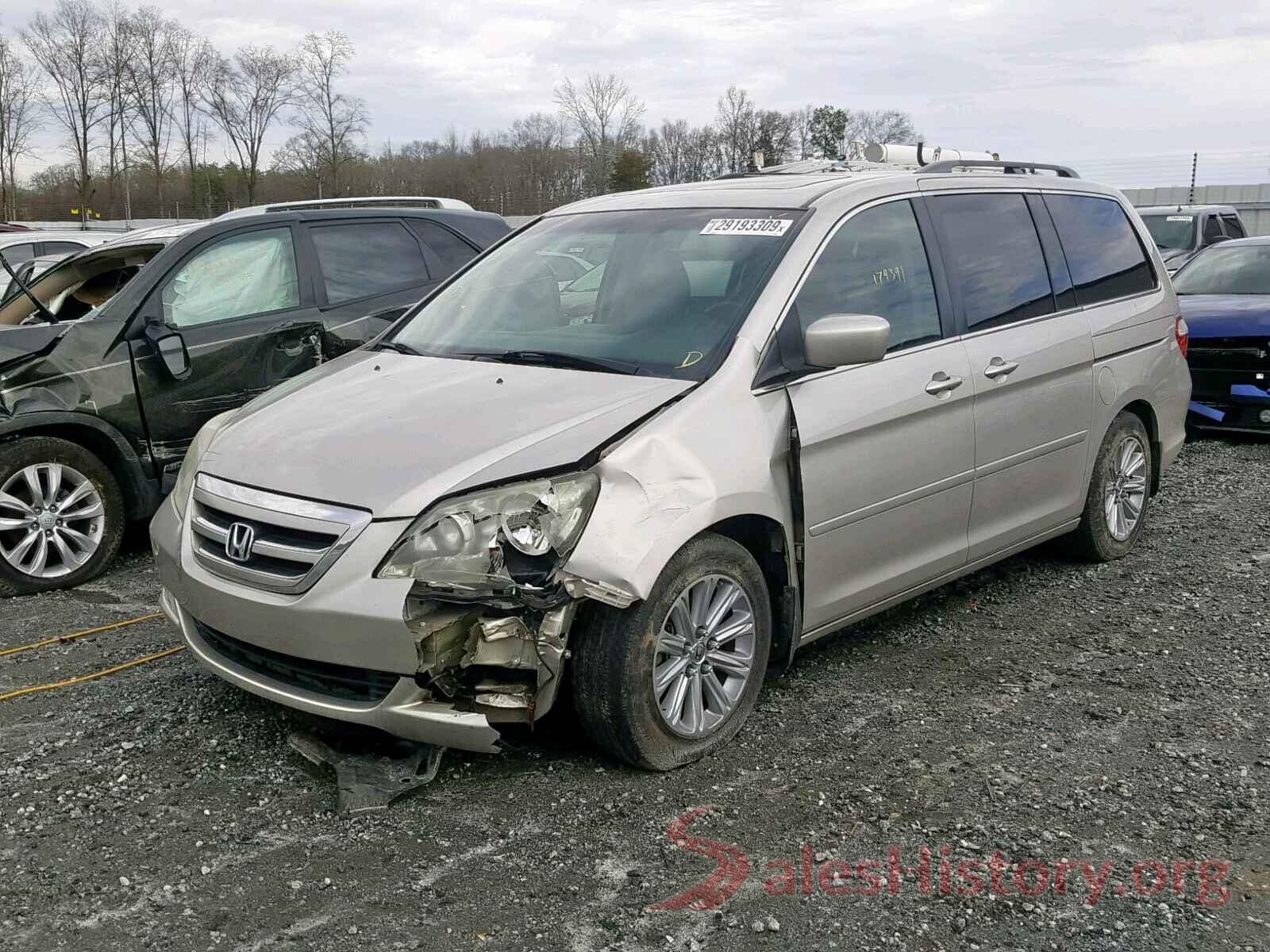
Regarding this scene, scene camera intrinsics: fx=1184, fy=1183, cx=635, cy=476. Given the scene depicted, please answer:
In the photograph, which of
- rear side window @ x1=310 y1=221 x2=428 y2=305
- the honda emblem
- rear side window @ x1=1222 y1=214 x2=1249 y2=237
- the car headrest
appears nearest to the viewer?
the honda emblem

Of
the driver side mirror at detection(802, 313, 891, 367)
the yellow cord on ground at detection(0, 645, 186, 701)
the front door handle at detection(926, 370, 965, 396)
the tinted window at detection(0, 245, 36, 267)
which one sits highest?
the tinted window at detection(0, 245, 36, 267)

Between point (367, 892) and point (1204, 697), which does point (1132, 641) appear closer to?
point (1204, 697)

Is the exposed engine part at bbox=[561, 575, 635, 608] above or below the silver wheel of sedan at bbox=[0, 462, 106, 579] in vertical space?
above

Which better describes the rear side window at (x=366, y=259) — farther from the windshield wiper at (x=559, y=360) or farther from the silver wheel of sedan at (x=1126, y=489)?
the silver wheel of sedan at (x=1126, y=489)

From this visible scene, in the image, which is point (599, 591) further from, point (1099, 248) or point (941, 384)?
point (1099, 248)

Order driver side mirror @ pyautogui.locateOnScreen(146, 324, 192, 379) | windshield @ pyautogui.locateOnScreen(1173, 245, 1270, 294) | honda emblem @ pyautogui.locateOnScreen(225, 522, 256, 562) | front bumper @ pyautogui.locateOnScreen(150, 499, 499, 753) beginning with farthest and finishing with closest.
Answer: windshield @ pyautogui.locateOnScreen(1173, 245, 1270, 294)
driver side mirror @ pyautogui.locateOnScreen(146, 324, 192, 379)
honda emblem @ pyautogui.locateOnScreen(225, 522, 256, 562)
front bumper @ pyautogui.locateOnScreen(150, 499, 499, 753)

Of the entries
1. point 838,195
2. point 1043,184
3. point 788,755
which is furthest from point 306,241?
point 788,755

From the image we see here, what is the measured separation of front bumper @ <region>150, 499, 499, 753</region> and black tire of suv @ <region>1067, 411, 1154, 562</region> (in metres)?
3.49

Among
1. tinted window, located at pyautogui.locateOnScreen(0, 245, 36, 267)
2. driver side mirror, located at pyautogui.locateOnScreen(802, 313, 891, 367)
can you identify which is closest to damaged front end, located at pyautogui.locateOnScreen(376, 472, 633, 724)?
driver side mirror, located at pyautogui.locateOnScreen(802, 313, 891, 367)

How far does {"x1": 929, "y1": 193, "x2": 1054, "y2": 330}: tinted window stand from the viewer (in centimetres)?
483

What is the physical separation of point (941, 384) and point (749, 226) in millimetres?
954

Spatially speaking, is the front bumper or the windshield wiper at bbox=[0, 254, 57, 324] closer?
the front bumper

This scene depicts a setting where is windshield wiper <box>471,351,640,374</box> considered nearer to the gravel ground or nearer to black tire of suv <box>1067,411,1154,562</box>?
the gravel ground

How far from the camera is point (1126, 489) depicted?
6.00 m
